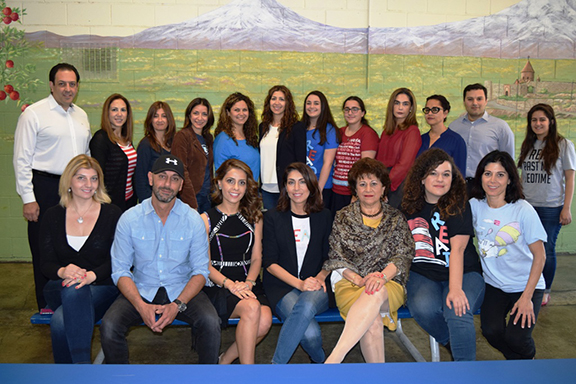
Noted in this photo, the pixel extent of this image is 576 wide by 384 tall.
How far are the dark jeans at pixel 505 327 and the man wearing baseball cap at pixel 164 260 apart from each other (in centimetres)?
141

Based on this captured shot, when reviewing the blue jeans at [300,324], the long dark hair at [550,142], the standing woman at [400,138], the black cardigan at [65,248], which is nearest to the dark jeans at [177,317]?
the black cardigan at [65,248]

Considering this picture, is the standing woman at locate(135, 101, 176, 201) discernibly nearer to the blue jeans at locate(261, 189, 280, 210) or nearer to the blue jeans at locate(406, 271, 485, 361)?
the blue jeans at locate(261, 189, 280, 210)

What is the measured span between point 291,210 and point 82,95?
300 centimetres

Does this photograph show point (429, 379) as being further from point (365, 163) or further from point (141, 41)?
point (141, 41)

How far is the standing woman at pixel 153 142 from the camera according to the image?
11.5ft

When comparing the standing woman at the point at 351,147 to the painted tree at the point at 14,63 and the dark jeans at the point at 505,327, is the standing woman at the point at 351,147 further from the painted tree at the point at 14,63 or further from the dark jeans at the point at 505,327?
the painted tree at the point at 14,63

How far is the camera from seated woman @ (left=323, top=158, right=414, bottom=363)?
2.52m

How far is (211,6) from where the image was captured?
16.0ft

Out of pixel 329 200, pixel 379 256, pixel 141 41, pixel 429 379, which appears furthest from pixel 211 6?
pixel 429 379

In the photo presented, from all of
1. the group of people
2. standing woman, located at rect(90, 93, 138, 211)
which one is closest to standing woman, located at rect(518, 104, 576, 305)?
the group of people

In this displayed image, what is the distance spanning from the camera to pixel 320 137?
371 centimetres

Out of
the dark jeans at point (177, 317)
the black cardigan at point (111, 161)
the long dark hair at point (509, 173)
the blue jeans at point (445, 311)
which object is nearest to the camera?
the dark jeans at point (177, 317)

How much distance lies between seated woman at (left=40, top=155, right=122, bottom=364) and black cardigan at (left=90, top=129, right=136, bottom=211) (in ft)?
2.26

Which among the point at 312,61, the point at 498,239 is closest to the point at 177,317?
the point at 498,239
